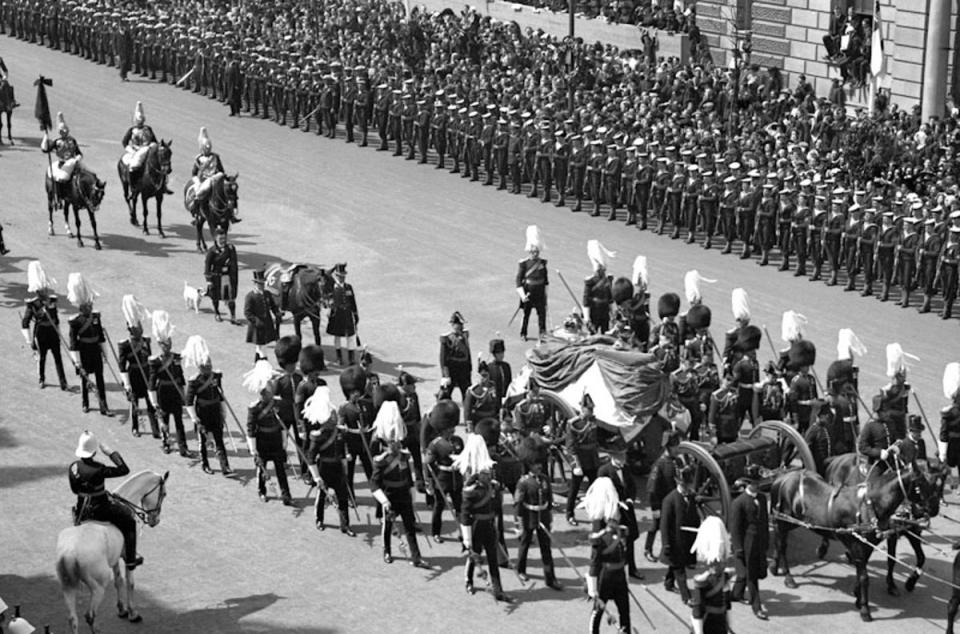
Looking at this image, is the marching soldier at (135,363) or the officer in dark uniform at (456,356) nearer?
the marching soldier at (135,363)

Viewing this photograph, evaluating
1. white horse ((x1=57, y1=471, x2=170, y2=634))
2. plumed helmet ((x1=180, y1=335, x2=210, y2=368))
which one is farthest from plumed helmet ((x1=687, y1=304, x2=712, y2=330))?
white horse ((x1=57, y1=471, x2=170, y2=634))

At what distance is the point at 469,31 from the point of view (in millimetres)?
44906

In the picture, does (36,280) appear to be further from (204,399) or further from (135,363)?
(204,399)

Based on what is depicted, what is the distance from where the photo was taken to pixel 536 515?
18.7m

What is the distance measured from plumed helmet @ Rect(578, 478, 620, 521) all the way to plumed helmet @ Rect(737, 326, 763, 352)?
5.97 m

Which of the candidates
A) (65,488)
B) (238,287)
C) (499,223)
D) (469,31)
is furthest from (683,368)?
(469,31)

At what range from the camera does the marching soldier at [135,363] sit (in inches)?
893

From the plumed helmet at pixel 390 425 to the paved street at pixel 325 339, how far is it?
1.46 meters

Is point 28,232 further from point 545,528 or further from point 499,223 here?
point 545,528

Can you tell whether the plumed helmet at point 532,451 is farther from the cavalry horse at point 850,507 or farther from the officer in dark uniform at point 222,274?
the officer in dark uniform at point 222,274

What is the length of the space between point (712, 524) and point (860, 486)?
108 inches

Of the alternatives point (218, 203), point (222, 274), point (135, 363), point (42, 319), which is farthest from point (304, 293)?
point (218, 203)

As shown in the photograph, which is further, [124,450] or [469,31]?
[469,31]

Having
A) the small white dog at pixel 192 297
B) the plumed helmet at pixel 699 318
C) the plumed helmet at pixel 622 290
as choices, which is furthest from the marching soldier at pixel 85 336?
the plumed helmet at pixel 699 318
